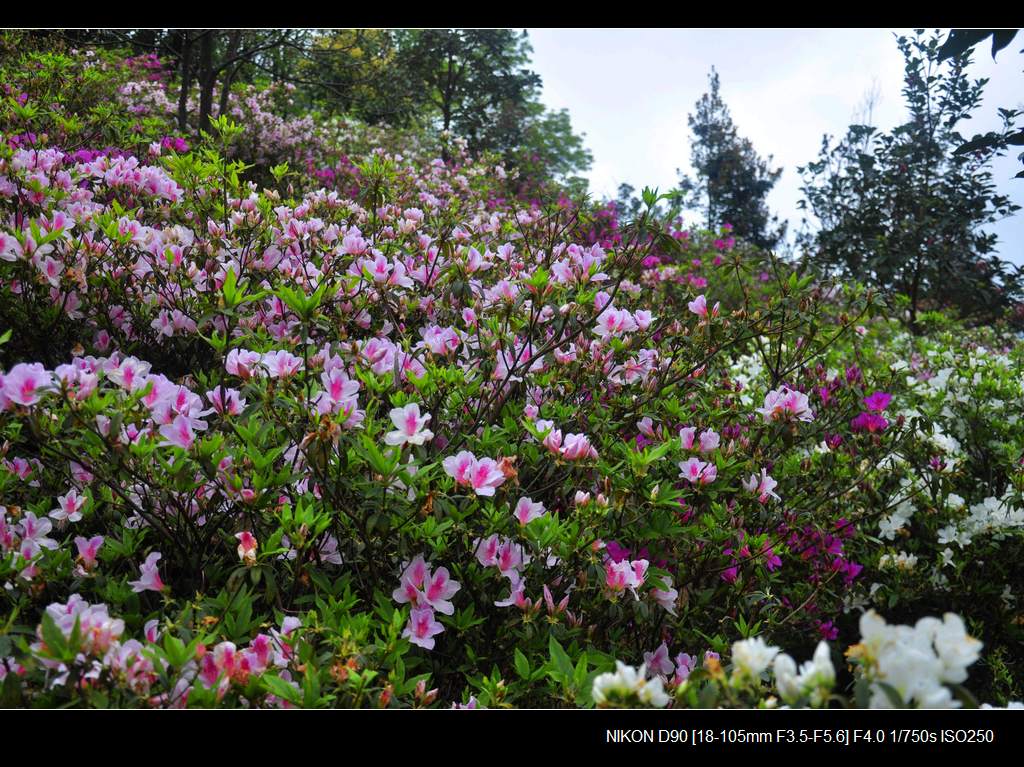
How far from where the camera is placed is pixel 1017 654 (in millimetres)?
2631

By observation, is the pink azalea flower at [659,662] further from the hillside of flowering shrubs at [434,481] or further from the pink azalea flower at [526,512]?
the pink azalea flower at [526,512]

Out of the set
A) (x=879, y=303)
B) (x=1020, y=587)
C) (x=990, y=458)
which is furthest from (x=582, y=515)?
(x=990, y=458)

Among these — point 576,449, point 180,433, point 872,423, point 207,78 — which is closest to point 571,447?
point 576,449

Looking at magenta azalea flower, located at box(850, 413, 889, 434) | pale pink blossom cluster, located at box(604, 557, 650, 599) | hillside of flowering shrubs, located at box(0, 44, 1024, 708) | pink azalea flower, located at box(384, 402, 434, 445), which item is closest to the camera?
hillside of flowering shrubs, located at box(0, 44, 1024, 708)

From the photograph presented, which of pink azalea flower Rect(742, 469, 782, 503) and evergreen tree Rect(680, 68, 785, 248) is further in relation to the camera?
evergreen tree Rect(680, 68, 785, 248)

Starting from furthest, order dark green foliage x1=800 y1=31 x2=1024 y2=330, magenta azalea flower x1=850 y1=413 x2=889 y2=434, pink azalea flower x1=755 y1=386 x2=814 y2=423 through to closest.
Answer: dark green foliage x1=800 y1=31 x2=1024 y2=330
magenta azalea flower x1=850 y1=413 x2=889 y2=434
pink azalea flower x1=755 y1=386 x2=814 y2=423

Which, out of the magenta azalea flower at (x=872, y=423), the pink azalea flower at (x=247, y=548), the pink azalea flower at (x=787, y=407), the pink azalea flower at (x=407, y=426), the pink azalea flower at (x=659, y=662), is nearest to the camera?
the pink azalea flower at (x=247, y=548)

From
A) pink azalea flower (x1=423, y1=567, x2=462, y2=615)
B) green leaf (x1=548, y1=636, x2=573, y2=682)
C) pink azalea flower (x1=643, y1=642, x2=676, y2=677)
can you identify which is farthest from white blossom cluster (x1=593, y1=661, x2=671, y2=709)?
pink azalea flower (x1=643, y1=642, x2=676, y2=677)

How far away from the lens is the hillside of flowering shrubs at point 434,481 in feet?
3.81

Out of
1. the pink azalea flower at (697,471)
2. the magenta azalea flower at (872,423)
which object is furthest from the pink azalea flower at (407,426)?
the magenta azalea flower at (872,423)

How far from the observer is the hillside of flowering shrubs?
3.81ft

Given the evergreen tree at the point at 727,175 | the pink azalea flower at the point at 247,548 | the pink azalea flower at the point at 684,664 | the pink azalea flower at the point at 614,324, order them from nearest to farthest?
1. the pink azalea flower at the point at 247,548
2. the pink azalea flower at the point at 684,664
3. the pink azalea flower at the point at 614,324
4. the evergreen tree at the point at 727,175

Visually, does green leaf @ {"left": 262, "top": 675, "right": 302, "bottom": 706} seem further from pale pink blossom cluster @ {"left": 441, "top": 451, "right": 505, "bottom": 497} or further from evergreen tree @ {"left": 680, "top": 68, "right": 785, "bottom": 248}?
evergreen tree @ {"left": 680, "top": 68, "right": 785, "bottom": 248}
